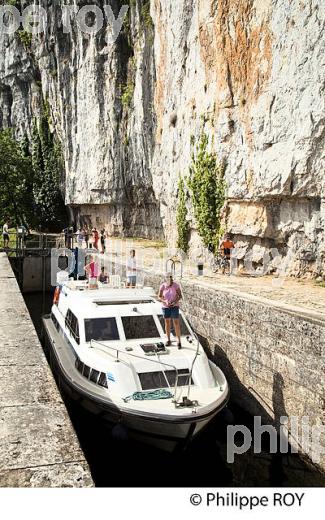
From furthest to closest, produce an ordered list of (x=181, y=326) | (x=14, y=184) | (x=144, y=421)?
(x=14, y=184), (x=181, y=326), (x=144, y=421)

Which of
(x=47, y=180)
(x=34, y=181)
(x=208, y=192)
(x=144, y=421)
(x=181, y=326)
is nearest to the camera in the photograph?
(x=144, y=421)

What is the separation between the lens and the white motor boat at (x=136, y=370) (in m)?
7.78

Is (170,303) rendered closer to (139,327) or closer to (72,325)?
(139,327)

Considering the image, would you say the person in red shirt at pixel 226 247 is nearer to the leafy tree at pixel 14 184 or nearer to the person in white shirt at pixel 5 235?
the person in white shirt at pixel 5 235

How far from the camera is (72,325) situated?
10820mm

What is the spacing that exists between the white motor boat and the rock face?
Result: 631 cm

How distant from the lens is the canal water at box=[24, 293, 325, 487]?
8.09 metres

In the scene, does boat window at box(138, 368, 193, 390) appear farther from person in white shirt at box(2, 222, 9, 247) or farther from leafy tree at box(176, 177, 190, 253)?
person in white shirt at box(2, 222, 9, 247)

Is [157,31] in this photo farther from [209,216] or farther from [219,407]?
[219,407]

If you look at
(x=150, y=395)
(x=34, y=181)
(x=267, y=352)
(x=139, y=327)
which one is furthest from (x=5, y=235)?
(x=150, y=395)

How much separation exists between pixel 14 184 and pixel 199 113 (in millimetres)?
24812

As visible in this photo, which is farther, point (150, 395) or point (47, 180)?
point (47, 180)

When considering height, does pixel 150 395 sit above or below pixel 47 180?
below

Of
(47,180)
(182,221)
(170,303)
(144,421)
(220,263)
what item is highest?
(47,180)
